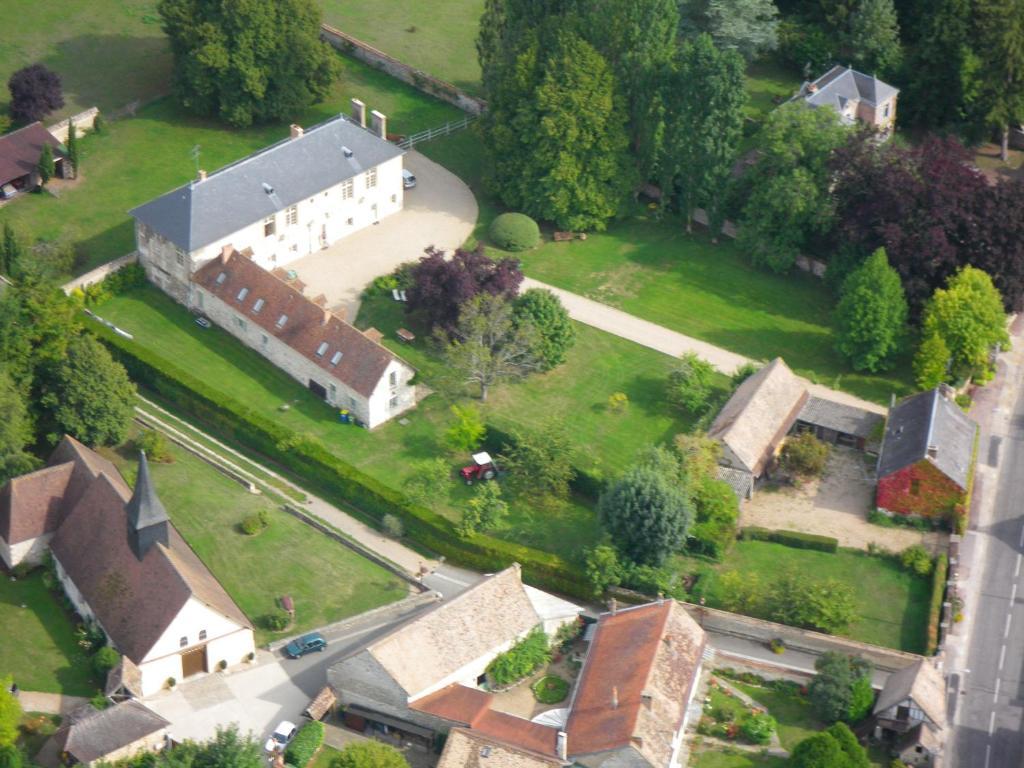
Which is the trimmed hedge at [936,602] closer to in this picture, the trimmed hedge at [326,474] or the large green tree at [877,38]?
the trimmed hedge at [326,474]

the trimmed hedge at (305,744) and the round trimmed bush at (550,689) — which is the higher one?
the round trimmed bush at (550,689)

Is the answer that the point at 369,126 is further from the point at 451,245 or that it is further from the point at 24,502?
the point at 24,502

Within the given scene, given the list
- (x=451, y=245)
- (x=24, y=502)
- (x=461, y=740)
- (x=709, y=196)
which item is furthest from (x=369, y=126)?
(x=461, y=740)

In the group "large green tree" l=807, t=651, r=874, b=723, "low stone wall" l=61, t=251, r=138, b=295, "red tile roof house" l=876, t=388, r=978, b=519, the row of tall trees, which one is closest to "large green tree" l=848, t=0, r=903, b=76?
the row of tall trees

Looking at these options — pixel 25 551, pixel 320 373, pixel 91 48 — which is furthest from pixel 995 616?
pixel 91 48

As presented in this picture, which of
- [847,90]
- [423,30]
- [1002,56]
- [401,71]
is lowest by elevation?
[401,71]

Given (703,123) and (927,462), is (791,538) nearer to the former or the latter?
(927,462)

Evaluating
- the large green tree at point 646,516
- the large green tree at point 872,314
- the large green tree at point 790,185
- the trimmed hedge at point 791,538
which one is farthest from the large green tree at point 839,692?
the large green tree at point 790,185
